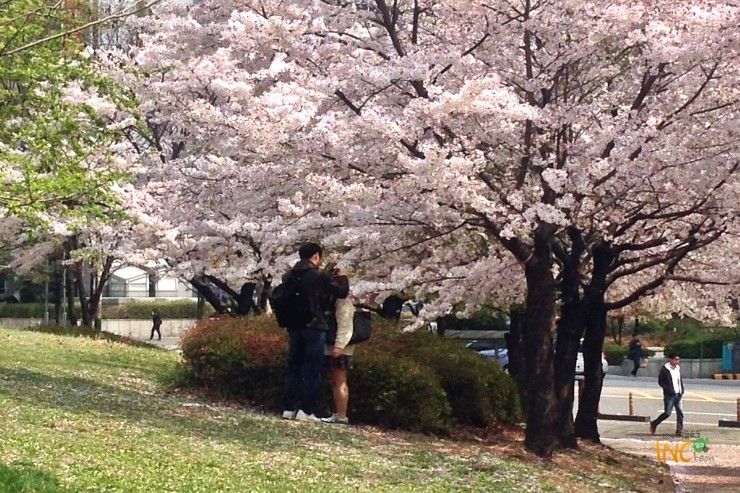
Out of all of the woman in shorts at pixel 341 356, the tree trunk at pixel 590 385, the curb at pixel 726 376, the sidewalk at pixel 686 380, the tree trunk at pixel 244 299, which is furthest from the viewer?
the curb at pixel 726 376

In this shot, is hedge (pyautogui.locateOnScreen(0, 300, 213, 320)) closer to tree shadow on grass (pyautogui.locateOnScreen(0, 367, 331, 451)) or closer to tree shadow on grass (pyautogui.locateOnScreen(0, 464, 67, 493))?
tree shadow on grass (pyautogui.locateOnScreen(0, 367, 331, 451))

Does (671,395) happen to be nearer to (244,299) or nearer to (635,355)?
(244,299)

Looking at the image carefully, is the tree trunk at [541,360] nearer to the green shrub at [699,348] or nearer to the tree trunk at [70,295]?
the tree trunk at [70,295]

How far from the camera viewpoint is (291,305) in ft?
35.4

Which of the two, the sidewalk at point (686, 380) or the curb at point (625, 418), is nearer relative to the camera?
the curb at point (625, 418)

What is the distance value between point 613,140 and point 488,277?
8.84ft

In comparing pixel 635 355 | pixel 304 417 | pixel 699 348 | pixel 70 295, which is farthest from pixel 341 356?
pixel 699 348

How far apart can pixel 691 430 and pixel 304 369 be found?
1359 cm

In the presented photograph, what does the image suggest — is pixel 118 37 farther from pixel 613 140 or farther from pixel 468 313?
pixel 613 140

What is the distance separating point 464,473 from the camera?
9297mm

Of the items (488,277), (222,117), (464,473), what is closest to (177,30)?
(222,117)

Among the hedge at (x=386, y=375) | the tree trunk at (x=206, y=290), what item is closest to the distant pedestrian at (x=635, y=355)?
the tree trunk at (x=206, y=290)

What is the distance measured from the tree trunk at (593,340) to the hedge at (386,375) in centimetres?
135

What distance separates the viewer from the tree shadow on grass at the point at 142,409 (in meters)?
9.54
